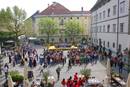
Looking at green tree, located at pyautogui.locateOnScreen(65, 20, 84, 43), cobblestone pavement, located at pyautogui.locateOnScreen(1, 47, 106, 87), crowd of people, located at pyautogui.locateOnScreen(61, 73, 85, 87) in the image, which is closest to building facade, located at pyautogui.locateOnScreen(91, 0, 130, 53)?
cobblestone pavement, located at pyautogui.locateOnScreen(1, 47, 106, 87)

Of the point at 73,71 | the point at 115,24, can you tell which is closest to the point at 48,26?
the point at 115,24

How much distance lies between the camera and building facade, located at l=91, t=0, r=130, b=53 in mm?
37156

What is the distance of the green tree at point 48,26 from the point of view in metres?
84.2

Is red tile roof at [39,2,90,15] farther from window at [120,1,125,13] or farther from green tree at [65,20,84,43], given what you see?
window at [120,1,125,13]

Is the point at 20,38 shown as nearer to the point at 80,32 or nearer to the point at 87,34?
the point at 80,32

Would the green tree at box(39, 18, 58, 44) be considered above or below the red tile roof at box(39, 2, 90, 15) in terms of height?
below

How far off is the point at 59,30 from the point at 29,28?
1119 centimetres

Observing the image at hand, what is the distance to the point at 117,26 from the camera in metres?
41.5

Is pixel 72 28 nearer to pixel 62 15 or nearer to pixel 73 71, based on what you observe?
pixel 62 15

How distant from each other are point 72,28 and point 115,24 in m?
40.4

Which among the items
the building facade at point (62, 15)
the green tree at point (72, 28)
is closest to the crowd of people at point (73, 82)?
the green tree at point (72, 28)

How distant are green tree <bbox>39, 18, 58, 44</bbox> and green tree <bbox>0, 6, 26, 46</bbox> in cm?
644

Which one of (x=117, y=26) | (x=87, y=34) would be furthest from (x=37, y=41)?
(x=117, y=26)

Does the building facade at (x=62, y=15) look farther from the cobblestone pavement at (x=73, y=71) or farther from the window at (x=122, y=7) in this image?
the cobblestone pavement at (x=73, y=71)
